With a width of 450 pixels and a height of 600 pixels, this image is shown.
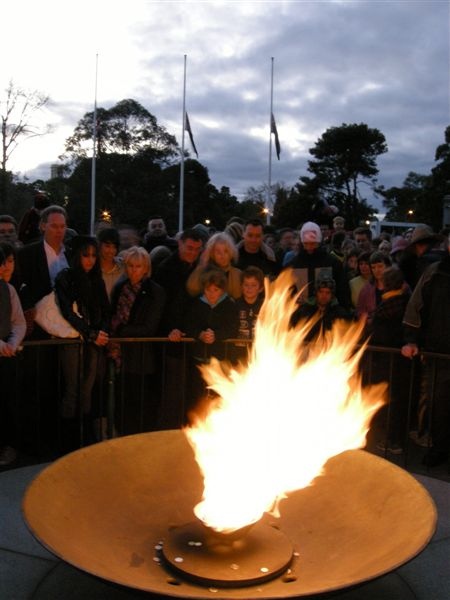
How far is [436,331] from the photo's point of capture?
5219mm

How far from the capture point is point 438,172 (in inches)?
1561

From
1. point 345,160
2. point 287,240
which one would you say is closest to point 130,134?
point 345,160

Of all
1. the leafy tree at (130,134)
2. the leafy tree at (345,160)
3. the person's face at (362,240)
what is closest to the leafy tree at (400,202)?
the leafy tree at (345,160)

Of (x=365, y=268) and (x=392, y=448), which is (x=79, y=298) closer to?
(x=392, y=448)

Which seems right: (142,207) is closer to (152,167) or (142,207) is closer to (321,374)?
(152,167)

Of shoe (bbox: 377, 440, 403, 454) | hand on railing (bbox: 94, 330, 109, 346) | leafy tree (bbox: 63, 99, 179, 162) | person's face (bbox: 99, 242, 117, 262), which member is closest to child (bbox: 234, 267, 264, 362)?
hand on railing (bbox: 94, 330, 109, 346)

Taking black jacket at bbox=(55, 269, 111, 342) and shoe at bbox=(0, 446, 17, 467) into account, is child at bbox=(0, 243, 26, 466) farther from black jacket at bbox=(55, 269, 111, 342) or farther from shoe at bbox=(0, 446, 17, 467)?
A: black jacket at bbox=(55, 269, 111, 342)

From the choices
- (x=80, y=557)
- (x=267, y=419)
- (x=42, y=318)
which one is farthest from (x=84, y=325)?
(x=80, y=557)

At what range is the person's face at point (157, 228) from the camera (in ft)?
25.4

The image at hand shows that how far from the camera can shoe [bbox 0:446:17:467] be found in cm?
517

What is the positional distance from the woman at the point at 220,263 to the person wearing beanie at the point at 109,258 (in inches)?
29.7

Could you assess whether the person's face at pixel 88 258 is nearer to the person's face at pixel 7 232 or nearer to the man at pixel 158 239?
the person's face at pixel 7 232

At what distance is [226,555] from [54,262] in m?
3.27

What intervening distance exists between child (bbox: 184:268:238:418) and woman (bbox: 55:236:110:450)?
0.79m
